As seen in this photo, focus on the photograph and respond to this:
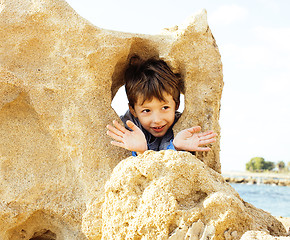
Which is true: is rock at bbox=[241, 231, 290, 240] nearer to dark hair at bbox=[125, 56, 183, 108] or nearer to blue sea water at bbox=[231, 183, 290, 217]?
dark hair at bbox=[125, 56, 183, 108]

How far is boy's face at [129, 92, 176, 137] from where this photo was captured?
2939mm

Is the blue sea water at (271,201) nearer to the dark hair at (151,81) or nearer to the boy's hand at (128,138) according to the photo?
the dark hair at (151,81)

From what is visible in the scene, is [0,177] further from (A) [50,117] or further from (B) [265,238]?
(B) [265,238]

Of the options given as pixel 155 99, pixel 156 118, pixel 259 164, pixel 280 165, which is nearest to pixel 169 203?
pixel 156 118

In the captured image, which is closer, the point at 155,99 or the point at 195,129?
the point at 195,129

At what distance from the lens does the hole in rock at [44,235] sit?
9.47 ft

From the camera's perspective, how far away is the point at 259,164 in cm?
3688

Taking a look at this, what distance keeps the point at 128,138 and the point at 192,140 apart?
0.50 metres

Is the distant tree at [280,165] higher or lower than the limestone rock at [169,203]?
lower

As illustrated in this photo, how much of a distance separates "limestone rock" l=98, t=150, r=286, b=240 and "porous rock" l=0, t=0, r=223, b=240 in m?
0.57

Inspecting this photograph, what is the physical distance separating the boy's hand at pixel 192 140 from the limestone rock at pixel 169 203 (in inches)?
19.0

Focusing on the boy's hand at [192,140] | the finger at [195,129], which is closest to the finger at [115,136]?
the boy's hand at [192,140]

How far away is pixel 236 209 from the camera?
1831 millimetres

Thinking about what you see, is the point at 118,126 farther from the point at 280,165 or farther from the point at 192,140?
the point at 280,165
